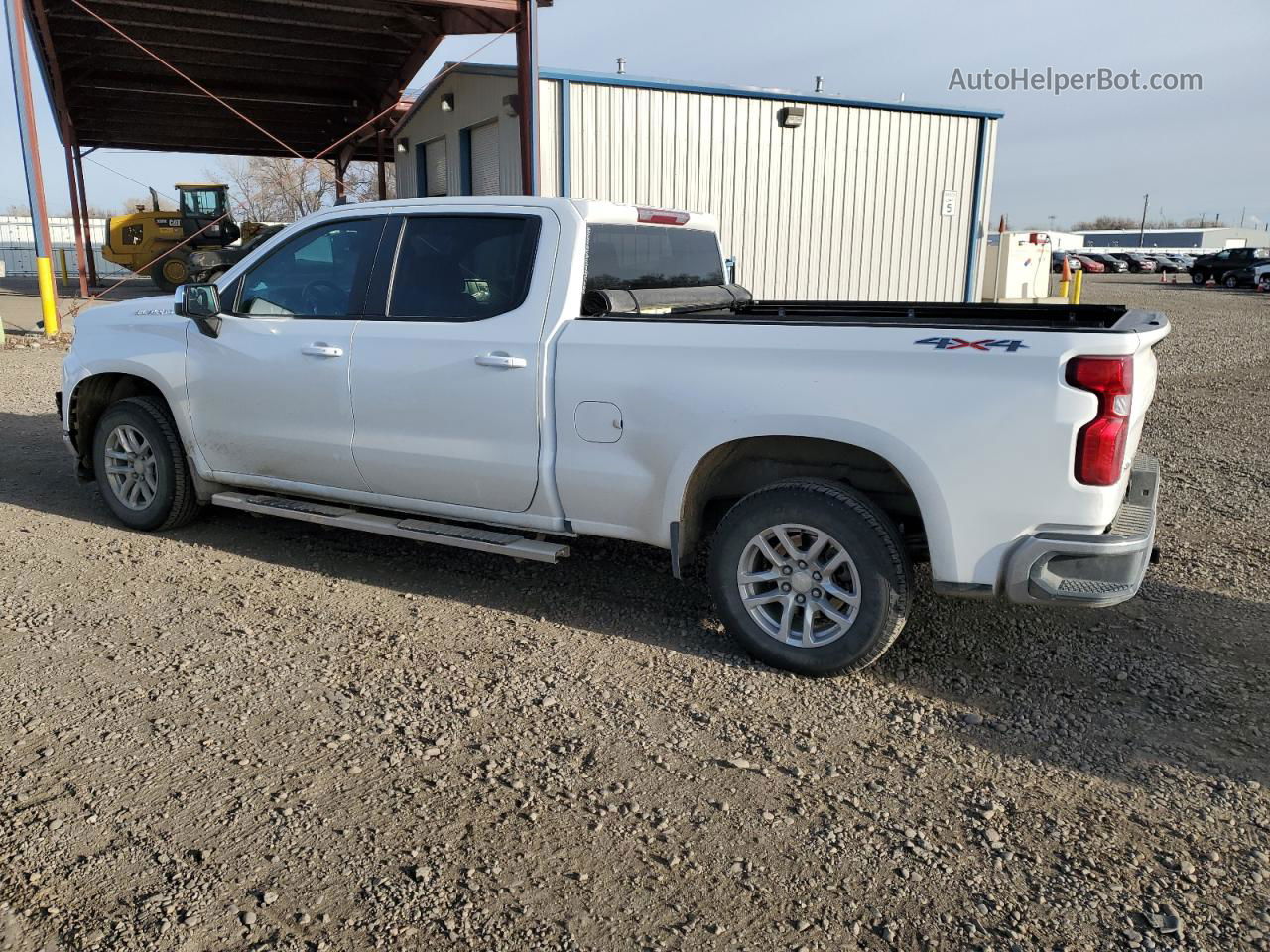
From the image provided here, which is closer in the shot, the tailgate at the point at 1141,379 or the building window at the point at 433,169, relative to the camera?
the tailgate at the point at 1141,379

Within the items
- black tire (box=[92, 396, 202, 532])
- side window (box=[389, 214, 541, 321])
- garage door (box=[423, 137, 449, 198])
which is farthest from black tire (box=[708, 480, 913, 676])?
garage door (box=[423, 137, 449, 198])

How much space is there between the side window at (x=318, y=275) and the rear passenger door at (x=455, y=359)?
5.2 inches

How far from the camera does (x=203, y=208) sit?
28.2m

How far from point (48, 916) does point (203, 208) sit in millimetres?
28955

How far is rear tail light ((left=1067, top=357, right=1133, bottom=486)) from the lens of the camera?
335cm

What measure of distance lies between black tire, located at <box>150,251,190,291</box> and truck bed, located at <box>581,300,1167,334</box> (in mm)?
24527

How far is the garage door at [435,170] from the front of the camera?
1805cm

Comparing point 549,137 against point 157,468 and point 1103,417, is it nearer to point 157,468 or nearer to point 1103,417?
point 157,468

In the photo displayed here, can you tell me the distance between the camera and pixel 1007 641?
4.43 metres

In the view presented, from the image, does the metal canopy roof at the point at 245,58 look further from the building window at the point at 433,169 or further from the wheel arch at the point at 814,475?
the wheel arch at the point at 814,475

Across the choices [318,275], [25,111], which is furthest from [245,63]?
[318,275]

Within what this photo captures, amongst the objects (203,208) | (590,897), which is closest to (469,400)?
(590,897)

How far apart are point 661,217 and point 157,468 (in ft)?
10.2

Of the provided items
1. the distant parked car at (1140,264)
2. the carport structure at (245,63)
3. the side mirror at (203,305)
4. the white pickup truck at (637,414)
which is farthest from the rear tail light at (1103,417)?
the distant parked car at (1140,264)
